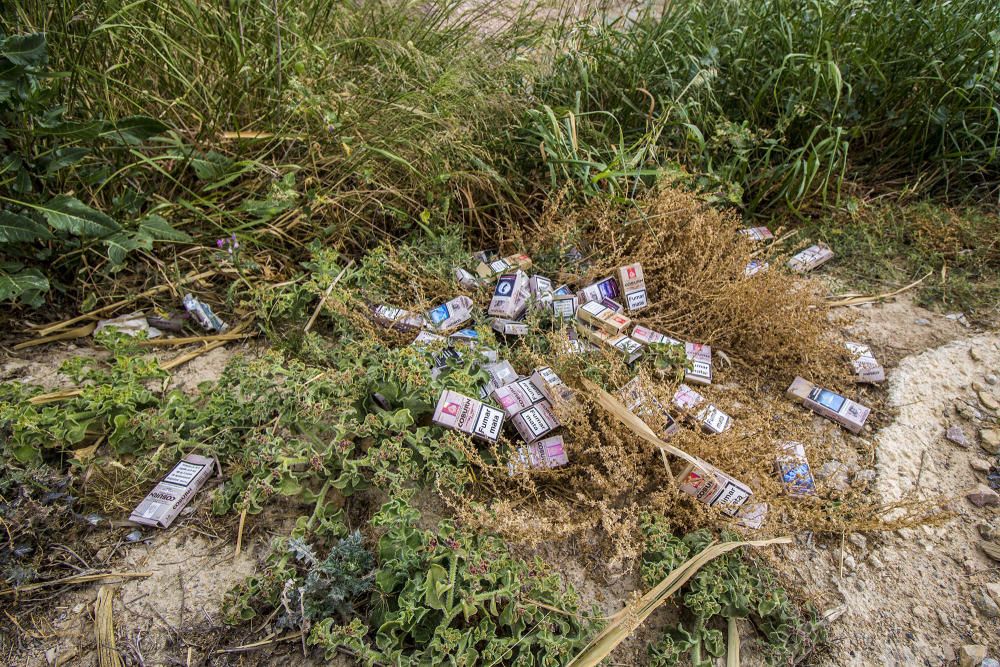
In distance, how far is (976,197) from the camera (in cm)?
336

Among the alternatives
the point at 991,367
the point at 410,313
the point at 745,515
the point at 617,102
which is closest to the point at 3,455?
the point at 410,313

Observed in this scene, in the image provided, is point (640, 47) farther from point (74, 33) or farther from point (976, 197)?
point (74, 33)

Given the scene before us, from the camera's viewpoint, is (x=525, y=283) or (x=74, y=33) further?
(x=525, y=283)

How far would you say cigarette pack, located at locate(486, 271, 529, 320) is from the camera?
2504mm

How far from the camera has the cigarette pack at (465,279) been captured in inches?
104

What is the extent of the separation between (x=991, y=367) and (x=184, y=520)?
3013mm

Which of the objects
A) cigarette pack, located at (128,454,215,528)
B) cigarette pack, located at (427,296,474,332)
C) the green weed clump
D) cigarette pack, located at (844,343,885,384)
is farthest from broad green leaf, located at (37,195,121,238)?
cigarette pack, located at (844,343,885,384)

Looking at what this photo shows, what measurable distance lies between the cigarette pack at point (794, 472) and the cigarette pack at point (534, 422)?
2.48ft

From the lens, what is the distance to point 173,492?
184cm

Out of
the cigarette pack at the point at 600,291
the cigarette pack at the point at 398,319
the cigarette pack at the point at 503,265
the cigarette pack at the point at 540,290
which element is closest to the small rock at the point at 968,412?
the cigarette pack at the point at 600,291

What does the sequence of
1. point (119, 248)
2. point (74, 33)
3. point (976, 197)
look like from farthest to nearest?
point (976, 197), point (74, 33), point (119, 248)

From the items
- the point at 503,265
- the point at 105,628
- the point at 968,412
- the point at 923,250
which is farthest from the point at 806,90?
the point at 105,628

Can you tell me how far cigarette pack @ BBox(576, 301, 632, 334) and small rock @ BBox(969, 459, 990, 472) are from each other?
129 cm

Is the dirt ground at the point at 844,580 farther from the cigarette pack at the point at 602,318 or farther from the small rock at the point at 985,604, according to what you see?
the cigarette pack at the point at 602,318
